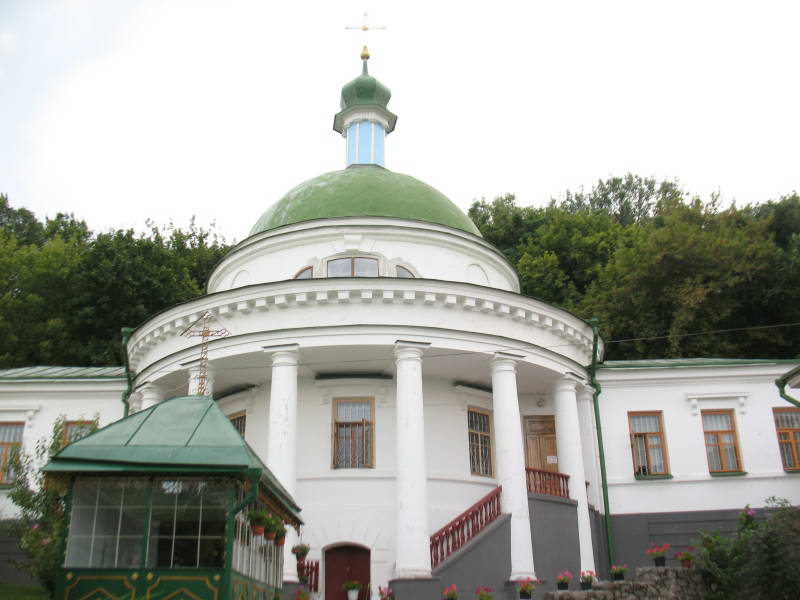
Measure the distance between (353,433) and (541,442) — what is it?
487 cm

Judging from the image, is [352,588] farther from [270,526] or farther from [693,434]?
[693,434]

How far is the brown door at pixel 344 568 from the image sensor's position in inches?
578

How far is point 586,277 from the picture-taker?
115ft

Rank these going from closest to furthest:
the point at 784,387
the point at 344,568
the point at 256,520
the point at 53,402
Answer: the point at 256,520 < the point at 344,568 < the point at 784,387 < the point at 53,402

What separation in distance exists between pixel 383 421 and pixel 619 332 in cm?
1592

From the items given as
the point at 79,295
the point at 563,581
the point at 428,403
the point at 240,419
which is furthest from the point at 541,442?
the point at 79,295

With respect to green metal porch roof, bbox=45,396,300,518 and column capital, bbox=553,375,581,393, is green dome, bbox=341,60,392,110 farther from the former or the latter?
green metal porch roof, bbox=45,396,300,518

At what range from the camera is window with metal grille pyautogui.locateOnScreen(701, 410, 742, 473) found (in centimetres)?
1809

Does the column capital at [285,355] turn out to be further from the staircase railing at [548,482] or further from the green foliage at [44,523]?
the staircase railing at [548,482]

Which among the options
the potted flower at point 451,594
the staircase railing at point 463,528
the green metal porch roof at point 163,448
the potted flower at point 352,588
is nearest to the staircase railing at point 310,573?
the potted flower at point 352,588

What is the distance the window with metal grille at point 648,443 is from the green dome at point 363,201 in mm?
6142

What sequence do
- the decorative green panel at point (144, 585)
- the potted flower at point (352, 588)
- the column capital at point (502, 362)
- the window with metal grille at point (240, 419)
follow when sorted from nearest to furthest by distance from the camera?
the decorative green panel at point (144, 585)
the potted flower at point (352, 588)
the column capital at point (502, 362)
the window with metal grille at point (240, 419)

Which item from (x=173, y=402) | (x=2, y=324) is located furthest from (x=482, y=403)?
(x=2, y=324)

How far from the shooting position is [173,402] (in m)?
8.29
